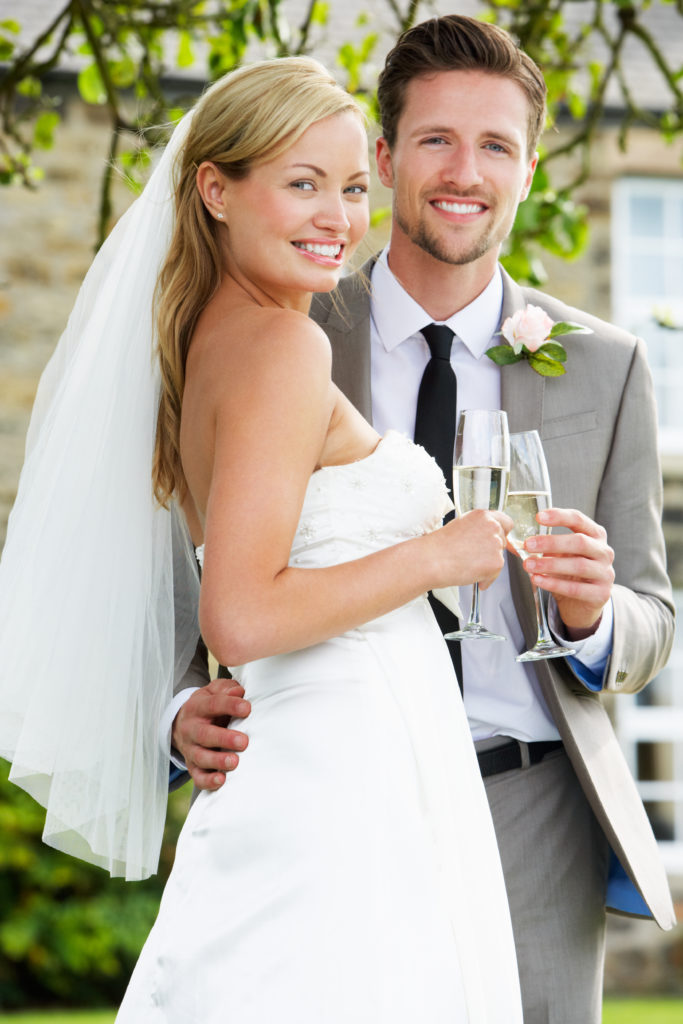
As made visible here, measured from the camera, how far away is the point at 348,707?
2154 millimetres

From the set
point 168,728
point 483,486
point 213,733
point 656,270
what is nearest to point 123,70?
point 168,728

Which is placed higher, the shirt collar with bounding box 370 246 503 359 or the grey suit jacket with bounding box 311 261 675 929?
the shirt collar with bounding box 370 246 503 359

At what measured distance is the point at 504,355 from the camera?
2.91 m

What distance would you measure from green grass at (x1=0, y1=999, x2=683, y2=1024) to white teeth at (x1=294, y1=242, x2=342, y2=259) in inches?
221

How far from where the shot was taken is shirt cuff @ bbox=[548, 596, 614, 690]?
8.82 ft

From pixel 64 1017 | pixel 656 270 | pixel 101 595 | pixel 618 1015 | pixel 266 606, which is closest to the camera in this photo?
pixel 266 606

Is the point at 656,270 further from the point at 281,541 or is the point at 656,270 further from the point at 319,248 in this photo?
the point at 281,541

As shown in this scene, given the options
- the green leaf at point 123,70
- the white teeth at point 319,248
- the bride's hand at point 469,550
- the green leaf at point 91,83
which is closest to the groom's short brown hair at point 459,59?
the white teeth at point 319,248

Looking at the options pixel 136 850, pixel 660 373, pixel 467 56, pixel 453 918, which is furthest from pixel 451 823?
pixel 660 373

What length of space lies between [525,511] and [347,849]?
727 mm

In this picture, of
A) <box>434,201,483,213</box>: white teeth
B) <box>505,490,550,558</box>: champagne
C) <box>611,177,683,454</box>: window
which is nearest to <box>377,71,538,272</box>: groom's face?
<box>434,201,483,213</box>: white teeth

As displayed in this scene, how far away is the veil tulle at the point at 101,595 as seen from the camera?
8.01ft

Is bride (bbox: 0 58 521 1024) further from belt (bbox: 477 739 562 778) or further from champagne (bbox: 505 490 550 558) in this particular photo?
belt (bbox: 477 739 562 778)

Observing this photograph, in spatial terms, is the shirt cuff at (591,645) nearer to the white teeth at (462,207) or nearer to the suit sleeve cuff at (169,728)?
the suit sleeve cuff at (169,728)
